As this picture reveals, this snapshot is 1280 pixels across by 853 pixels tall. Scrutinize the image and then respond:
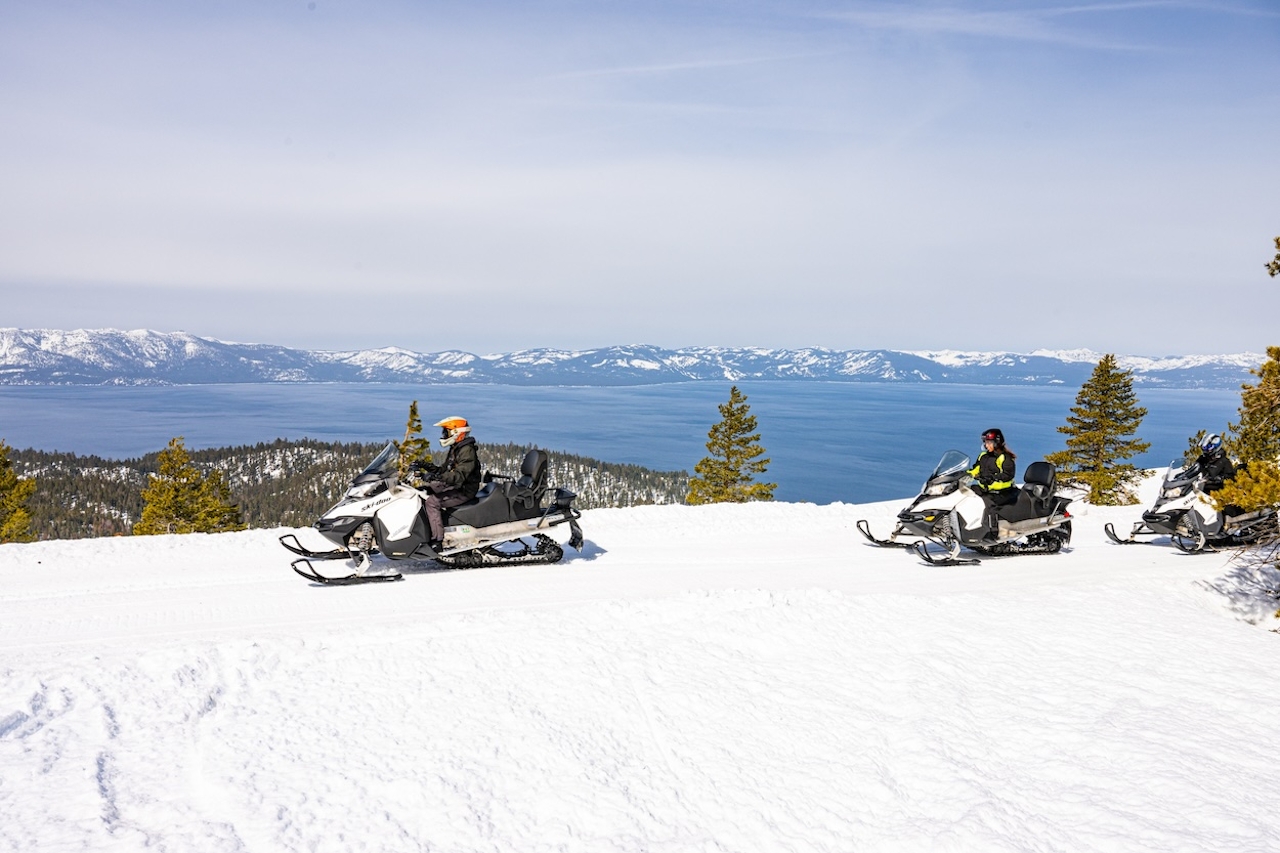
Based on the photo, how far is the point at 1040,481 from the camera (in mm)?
11094

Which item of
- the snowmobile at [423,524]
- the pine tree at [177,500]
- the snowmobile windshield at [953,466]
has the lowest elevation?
the pine tree at [177,500]

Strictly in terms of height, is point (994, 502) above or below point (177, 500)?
above

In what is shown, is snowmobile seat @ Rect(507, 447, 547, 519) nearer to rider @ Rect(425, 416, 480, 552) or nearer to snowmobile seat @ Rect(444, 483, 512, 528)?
snowmobile seat @ Rect(444, 483, 512, 528)

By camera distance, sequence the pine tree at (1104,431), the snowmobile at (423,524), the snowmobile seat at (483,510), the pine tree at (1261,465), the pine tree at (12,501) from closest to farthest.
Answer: the pine tree at (1261,465) → the snowmobile at (423,524) → the snowmobile seat at (483,510) → the pine tree at (12,501) → the pine tree at (1104,431)

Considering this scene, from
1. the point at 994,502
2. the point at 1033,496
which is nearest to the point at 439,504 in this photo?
the point at 994,502

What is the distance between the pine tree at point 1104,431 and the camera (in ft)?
100.0

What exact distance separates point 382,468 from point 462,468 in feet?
3.27

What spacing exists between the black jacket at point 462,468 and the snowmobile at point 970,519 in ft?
20.7

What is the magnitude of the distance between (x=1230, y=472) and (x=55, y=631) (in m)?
16.2

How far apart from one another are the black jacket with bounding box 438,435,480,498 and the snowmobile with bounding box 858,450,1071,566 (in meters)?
6.32

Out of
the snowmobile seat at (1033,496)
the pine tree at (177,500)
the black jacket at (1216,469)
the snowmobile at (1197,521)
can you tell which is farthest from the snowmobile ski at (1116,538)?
the pine tree at (177,500)

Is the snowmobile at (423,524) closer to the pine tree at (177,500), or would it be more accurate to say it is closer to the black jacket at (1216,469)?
the black jacket at (1216,469)

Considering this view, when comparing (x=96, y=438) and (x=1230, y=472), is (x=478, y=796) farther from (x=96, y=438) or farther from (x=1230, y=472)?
(x=96, y=438)

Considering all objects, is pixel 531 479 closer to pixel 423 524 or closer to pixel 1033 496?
pixel 423 524
